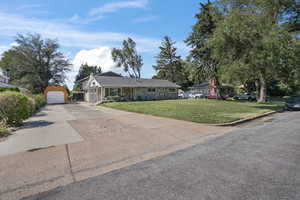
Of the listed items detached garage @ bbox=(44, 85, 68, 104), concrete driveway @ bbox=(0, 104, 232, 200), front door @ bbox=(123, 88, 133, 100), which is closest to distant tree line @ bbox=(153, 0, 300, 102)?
concrete driveway @ bbox=(0, 104, 232, 200)

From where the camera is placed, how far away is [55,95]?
2742cm

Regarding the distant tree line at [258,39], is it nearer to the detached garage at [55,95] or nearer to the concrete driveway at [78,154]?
the concrete driveway at [78,154]

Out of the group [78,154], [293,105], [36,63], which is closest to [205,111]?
[293,105]

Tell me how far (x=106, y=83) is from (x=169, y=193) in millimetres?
23453

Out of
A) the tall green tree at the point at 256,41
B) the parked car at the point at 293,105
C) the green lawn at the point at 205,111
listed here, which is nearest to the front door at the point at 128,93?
the green lawn at the point at 205,111

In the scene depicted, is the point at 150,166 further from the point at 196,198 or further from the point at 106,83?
the point at 106,83

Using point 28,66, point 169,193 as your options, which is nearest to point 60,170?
point 169,193

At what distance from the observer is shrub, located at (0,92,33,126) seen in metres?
7.62

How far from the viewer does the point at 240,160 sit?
3779 mm

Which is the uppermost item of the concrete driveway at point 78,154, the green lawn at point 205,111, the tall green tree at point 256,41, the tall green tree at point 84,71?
the tall green tree at point 84,71

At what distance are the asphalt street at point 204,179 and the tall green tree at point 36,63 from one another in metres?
40.8

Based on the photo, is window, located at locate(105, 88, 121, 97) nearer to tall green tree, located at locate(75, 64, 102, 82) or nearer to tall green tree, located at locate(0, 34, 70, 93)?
tall green tree, located at locate(0, 34, 70, 93)

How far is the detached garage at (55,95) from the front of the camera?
88.4 ft

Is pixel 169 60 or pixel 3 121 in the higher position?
pixel 169 60
